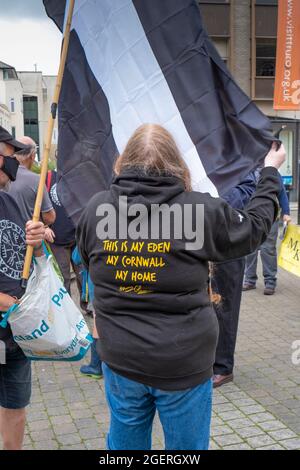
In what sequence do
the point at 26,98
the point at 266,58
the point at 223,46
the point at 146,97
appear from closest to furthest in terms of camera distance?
the point at 146,97
the point at 223,46
the point at 266,58
the point at 26,98

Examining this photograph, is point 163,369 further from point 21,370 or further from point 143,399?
point 21,370

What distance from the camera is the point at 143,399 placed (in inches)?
91.5

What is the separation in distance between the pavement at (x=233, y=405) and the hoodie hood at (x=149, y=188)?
7.00 feet

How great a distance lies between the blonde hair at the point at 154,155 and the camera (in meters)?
2.23

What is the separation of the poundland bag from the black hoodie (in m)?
0.61

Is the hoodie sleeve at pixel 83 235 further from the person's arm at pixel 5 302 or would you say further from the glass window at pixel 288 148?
the glass window at pixel 288 148

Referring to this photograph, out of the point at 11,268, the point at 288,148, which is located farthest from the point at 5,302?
the point at 288,148

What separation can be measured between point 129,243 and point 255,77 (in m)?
26.5

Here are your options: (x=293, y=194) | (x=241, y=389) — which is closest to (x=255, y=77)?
(x=293, y=194)

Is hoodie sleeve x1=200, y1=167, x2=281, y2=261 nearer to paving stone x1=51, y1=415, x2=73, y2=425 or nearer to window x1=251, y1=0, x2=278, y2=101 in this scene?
paving stone x1=51, y1=415, x2=73, y2=425

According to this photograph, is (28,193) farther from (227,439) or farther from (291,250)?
(291,250)

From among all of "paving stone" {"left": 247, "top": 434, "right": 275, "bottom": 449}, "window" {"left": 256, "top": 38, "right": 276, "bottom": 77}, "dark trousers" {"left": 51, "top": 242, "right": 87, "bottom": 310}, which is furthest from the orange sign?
"window" {"left": 256, "top": 38, "right": 276, "bottom": 77}

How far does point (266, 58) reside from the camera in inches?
1075

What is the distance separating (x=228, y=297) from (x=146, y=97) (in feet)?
6.44
